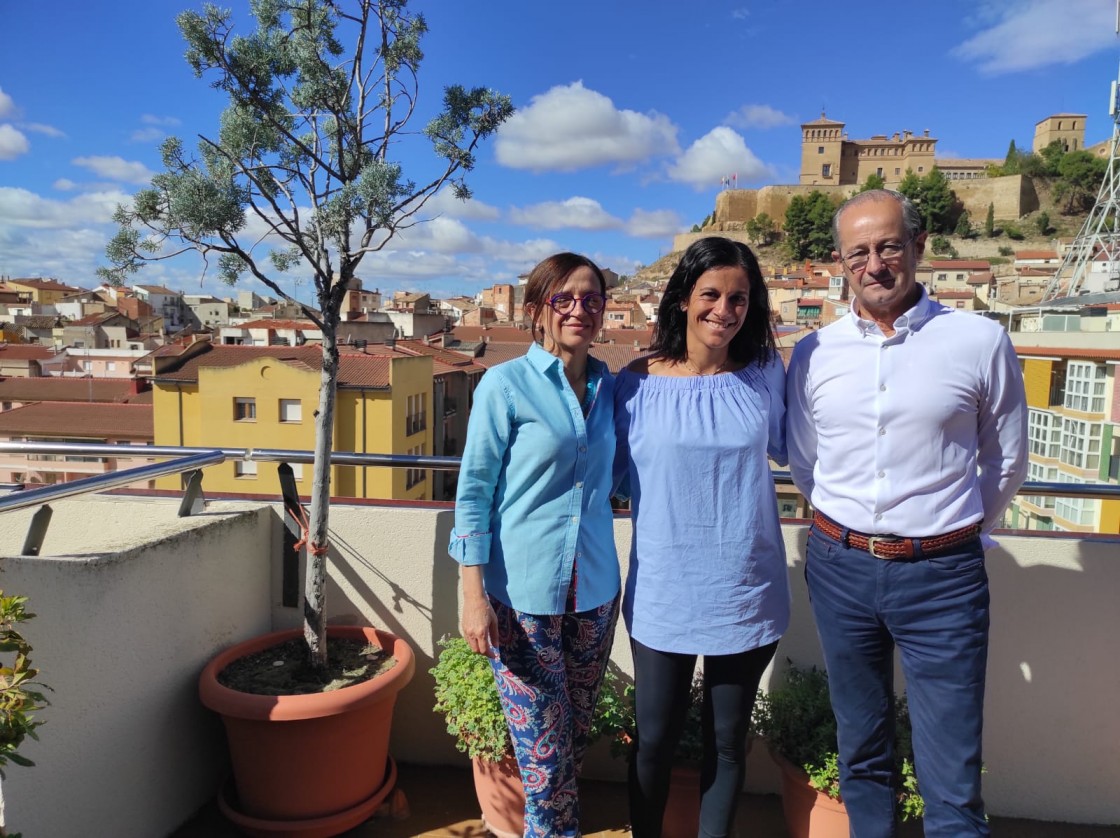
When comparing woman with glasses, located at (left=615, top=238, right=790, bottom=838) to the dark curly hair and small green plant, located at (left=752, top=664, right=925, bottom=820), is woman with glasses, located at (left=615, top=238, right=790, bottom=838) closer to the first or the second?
the dark curly hair

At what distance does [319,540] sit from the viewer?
7.70 feet

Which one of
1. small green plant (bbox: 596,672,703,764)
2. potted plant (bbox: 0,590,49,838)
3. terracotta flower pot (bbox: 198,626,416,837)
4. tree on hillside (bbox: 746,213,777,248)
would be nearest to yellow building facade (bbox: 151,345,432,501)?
terracotta flower pot (bbox: 198,626,416,837)

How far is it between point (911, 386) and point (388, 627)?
1.88 metres

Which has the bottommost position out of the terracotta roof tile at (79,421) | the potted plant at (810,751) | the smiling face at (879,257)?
the terracotta roof tile at (79,421)

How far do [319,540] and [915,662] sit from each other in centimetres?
172

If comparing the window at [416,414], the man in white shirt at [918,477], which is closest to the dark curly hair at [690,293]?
the man in white shirt at [918,477]

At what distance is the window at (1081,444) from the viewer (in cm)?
2116

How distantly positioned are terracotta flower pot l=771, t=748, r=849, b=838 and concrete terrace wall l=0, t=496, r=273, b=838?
5.87 feet

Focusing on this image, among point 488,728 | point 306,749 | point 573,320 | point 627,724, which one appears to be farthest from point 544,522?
point 306,749

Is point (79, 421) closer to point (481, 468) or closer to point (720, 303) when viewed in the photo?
point (481, 468)

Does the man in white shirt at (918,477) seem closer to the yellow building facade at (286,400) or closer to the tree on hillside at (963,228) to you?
the yellow building facade at (286,400)

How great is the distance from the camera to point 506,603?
1.75 meters

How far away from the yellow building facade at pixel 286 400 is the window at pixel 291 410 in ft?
0.09

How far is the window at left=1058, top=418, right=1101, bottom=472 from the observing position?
21156 mm
